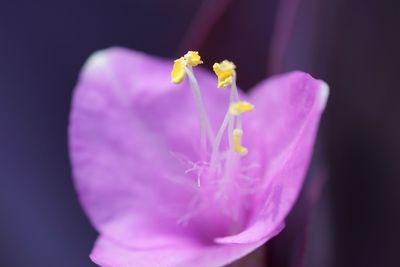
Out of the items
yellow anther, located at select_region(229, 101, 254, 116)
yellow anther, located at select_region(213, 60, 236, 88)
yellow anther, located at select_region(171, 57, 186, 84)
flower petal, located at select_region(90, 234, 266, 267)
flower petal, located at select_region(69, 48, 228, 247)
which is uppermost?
yellow anther, located at select_region(213, 60, 236, 88)

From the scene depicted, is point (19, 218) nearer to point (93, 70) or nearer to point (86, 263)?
point (86, 263)

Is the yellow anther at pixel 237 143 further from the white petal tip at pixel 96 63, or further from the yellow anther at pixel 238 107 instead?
the white petal tip at pixel 96 63

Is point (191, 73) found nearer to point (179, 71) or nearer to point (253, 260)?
point (179, 71)

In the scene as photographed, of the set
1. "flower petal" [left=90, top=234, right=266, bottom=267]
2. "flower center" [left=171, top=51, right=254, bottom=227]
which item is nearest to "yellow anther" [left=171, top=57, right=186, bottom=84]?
"flower center" [left=171, top=51, right=254, bottom=227]

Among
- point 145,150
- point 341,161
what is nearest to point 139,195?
point 145,150

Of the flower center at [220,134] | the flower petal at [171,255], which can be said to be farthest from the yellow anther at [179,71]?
the flower petal at [171,255]

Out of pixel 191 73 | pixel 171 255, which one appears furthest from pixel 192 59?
pixel 171 255

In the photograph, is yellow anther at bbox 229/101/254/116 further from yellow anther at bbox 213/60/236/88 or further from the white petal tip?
the white petal tip

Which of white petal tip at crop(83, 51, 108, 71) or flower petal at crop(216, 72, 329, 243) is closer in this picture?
flower petal at crop(216, 72, 329, 243)
